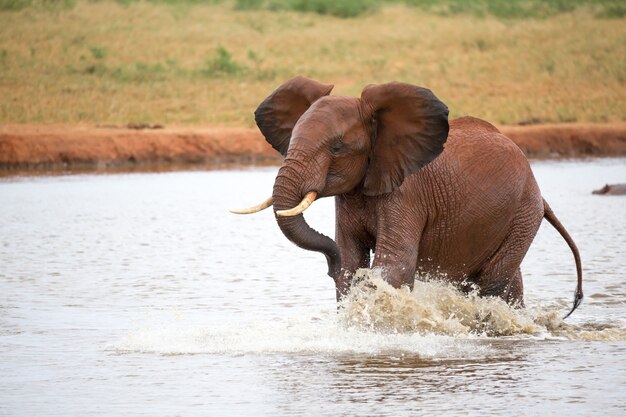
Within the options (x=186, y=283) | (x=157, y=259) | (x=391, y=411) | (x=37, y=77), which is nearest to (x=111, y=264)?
(x=157, y=259)

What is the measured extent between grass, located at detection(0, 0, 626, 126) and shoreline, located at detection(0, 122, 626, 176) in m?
1.39

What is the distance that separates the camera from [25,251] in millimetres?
14141

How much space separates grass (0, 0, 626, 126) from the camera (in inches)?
1128

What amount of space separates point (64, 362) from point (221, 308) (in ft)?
7.56

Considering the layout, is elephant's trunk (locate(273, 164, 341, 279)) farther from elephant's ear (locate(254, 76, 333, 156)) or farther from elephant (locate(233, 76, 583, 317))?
elephant's ear (locate(254, 76, 333, 156))

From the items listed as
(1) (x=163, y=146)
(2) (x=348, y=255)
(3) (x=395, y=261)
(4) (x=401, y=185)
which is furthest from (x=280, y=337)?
(1) (x=163, y=146)

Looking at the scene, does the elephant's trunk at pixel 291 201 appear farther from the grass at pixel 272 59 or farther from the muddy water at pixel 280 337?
the grass at pixel 272 59

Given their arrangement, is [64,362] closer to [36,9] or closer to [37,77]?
[37,77]

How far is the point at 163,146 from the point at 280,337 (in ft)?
54.3

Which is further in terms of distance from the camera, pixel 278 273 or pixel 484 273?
pixel 278 273

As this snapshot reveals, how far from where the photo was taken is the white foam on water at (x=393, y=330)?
8.21 meters

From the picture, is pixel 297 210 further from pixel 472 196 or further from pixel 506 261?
pixel 506 261

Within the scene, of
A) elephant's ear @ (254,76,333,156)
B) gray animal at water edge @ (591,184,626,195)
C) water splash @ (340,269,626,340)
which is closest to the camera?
water splash @ (340,269,626,340)

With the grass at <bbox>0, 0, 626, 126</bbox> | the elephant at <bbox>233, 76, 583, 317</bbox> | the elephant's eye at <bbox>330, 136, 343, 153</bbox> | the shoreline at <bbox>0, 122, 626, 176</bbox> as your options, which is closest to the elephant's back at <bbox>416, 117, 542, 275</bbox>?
the elephant at <bbox>233, 76, 583, 317</bbox>
